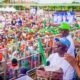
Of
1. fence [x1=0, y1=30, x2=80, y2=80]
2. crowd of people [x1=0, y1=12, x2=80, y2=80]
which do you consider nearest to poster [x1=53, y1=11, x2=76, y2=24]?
crowd of people [x1=0, y1=12, x2=80, y2=80]

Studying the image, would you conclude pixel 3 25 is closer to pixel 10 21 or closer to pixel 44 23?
pixel 10 21

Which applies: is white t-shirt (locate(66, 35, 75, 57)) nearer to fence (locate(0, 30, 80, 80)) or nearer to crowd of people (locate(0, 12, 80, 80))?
crowd of people (locate(0, 12, 80, 80))

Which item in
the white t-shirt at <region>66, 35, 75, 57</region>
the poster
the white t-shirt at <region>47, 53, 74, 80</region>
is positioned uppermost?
the poster

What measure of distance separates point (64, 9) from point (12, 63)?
0.61 meters

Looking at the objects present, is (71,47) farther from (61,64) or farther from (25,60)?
(25,60)

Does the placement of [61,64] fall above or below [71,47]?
below

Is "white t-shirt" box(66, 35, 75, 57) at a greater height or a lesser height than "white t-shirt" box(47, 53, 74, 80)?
greater

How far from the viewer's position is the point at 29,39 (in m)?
4.14

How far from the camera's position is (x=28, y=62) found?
4.12m

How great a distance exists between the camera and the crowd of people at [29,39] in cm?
407

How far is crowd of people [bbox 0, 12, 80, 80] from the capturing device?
4066 millimetres

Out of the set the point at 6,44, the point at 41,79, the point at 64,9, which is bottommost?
the point at 41,79

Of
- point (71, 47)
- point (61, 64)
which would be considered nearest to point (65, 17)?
point (71, 47)

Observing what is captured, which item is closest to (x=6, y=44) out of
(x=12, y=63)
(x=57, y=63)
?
(x=12, y=63)
